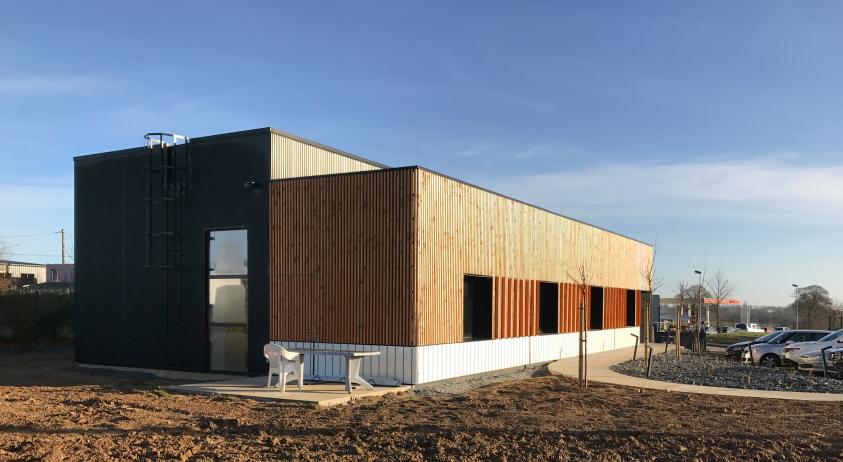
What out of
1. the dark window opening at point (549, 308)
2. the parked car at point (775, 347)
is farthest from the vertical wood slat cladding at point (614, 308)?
the dark window opening at point (549, 308)

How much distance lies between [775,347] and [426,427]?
16478 mm

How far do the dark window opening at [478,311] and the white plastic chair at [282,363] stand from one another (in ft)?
16.6

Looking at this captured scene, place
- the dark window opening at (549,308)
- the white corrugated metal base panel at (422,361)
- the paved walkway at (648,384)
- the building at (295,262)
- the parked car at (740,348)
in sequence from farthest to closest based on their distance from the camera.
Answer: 1. the parked car at (740,348)
2. the dark window opening at (549,308)
3. the building at (295,262)
4. the white corrugated metal base panel at (422,361)
5. the paved walkway at (648,384)

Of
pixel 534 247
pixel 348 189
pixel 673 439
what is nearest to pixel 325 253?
pixel 348 189

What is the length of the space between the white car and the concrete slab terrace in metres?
13.3

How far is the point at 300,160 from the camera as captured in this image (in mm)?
16609

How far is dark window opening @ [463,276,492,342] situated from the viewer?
17.0 metres

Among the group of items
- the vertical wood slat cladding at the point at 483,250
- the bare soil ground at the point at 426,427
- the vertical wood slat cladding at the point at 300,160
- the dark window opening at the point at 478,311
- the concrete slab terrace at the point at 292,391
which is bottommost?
the concrete slab terrace at the point at 292,391

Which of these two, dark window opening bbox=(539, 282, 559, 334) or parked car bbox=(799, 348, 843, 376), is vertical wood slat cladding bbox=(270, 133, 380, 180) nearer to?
dark window opening bbox=(539, 282, 559, 334)

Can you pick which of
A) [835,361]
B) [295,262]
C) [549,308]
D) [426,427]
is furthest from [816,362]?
[426,427]

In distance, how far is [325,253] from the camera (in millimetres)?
14922

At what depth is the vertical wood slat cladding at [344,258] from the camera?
46.4 feet

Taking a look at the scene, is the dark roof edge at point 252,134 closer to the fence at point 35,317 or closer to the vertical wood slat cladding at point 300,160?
the vertical wood slat cladding at point 300,160

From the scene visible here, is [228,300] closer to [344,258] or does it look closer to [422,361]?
[344,258]
